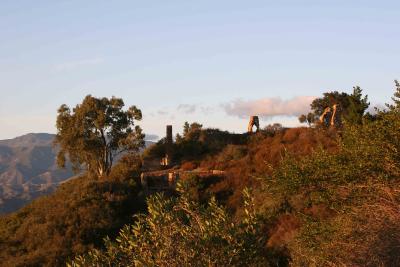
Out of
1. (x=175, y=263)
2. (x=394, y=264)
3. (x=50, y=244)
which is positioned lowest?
(x=50, y=244)

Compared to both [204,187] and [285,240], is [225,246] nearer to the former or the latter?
[285,240]

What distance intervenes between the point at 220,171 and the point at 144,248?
34.6m

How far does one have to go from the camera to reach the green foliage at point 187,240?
38.7ft

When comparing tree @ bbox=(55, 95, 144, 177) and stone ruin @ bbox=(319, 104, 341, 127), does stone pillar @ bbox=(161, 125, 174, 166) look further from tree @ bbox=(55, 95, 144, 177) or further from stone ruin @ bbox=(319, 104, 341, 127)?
stone ruin @ bbox=(319, 104, 341, 127)

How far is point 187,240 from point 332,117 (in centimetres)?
4618

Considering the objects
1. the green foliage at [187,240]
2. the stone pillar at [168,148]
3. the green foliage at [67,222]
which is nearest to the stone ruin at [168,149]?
the stone pillar at [168,148]

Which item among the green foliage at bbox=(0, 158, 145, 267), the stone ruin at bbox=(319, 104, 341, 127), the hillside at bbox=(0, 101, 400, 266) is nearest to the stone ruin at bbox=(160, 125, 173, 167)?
the hillside at bbox=(0, 101, 400, 266)

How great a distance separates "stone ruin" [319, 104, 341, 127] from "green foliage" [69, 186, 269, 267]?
1658 inches

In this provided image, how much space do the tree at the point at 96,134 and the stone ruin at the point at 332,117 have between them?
1975cm

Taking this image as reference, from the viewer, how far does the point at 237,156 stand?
2030 inches

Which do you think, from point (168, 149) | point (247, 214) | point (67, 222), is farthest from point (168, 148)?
point (247, 214)

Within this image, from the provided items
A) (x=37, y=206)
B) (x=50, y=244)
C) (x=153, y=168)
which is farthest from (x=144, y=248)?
(x=153, y=168)

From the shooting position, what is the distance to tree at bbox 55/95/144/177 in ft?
178

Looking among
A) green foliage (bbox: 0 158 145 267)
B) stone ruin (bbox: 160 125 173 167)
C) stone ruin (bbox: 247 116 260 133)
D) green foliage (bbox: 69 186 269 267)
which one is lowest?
green foliage (bbox: 0 158 145 267)
